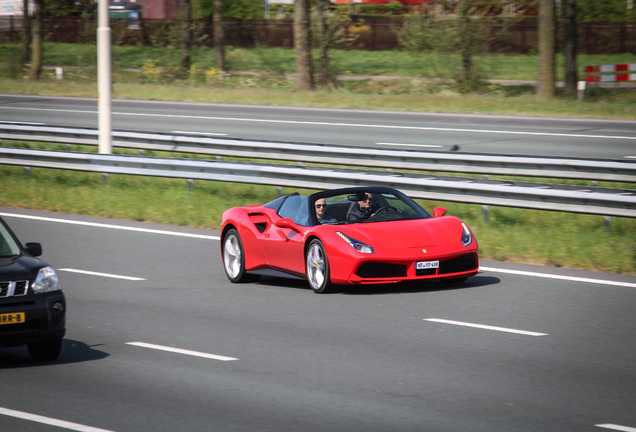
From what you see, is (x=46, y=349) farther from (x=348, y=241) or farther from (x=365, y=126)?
(x=365, y=126)

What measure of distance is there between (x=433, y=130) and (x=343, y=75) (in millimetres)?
26509

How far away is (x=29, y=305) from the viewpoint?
26.0 feet

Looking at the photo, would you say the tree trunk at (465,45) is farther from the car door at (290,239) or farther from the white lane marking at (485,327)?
the white lane marking at (485,327)

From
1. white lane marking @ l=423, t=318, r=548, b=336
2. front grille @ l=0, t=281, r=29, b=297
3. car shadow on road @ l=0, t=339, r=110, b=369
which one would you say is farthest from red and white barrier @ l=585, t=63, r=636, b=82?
front grille @ l=0, t=281, r=29, b=297

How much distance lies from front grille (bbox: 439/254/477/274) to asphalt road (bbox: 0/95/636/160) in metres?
10.2

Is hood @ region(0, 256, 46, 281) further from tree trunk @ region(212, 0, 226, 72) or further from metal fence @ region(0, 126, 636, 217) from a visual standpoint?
tree trunk @ region(212, 0, 226, 72)

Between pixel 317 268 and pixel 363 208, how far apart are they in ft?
3.08

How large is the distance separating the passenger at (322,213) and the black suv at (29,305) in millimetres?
4041

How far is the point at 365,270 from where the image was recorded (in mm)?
10945

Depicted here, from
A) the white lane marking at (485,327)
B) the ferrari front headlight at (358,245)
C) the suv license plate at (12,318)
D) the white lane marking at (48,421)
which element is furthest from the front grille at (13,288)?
the ferrari front headlight at (358,245)

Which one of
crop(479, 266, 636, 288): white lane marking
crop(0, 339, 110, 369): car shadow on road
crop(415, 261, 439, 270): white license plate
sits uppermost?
crop(415, 261, 439, 270): white license plate

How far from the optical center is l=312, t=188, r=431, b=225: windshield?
11.8 meters

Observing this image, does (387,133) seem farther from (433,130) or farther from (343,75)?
(343,75)

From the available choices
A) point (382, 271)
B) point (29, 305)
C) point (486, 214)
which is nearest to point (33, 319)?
point (29, 305)
